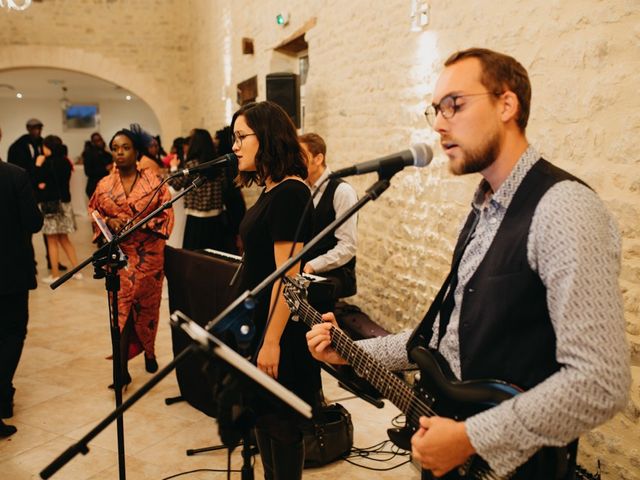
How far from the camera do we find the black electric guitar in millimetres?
1354

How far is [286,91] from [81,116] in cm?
1629

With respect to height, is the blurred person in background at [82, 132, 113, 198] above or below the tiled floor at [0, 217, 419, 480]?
above

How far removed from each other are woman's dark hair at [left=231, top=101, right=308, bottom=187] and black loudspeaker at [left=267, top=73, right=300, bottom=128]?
426 cm

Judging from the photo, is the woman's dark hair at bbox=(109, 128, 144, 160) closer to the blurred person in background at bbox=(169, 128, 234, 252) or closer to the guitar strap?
the blurred person in background at bbox=(169, 128, 234, 252)

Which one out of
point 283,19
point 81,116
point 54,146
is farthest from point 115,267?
point 81,116

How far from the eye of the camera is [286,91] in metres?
6.47

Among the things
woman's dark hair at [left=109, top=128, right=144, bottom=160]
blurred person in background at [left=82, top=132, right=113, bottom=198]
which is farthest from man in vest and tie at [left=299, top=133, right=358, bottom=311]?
blurred person in background at [left=82, top=132, right=113, bottom=198]

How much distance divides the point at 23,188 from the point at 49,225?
153 inches

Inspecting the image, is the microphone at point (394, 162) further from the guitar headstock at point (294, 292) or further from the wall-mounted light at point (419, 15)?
the wall-mounted light at point (419, 15)

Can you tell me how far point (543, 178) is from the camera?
137 cm

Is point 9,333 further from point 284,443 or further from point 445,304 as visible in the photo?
point 445,304

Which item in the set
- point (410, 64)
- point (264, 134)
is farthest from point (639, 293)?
point (410, 64)

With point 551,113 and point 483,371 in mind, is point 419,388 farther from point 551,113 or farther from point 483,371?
point 551,113

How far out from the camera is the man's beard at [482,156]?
4.72 feet
